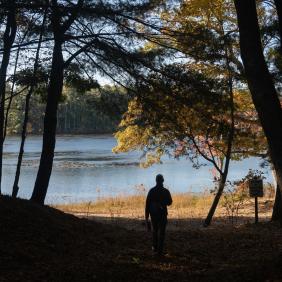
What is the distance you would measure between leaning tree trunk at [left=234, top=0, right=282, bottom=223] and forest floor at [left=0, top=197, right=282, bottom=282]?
4.92 feet

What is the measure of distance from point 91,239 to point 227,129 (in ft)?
16.5

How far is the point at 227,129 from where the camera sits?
13117 mm

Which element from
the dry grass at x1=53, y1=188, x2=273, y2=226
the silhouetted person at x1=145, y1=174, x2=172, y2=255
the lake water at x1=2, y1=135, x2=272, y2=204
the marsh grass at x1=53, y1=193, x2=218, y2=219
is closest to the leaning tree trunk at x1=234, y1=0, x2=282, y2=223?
the silhouetted person at x1=145, y1=174, x2=172, y2=255

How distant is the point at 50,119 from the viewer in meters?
13.6

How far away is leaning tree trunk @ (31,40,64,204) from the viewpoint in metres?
13.2

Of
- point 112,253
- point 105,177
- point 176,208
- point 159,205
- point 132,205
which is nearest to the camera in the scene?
point 159,205

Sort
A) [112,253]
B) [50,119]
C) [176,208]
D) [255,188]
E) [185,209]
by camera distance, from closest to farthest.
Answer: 1. [112,253]
2. [50,119]
3. [255,188]
4. [185,209]
5. [176,208]

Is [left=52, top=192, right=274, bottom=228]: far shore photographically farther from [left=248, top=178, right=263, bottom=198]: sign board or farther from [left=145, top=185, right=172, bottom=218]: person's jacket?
[left=145, top=185, right=172, bottom=218]: person's jacket

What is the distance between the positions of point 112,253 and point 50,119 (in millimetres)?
5678

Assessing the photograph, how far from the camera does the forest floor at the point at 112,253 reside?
688 cm

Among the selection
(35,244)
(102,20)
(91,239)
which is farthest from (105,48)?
(35,244)

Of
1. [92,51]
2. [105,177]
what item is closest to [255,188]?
[92,51]

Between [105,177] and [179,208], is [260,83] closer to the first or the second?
[179,208]

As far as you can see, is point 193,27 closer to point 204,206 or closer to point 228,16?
point 228,16
